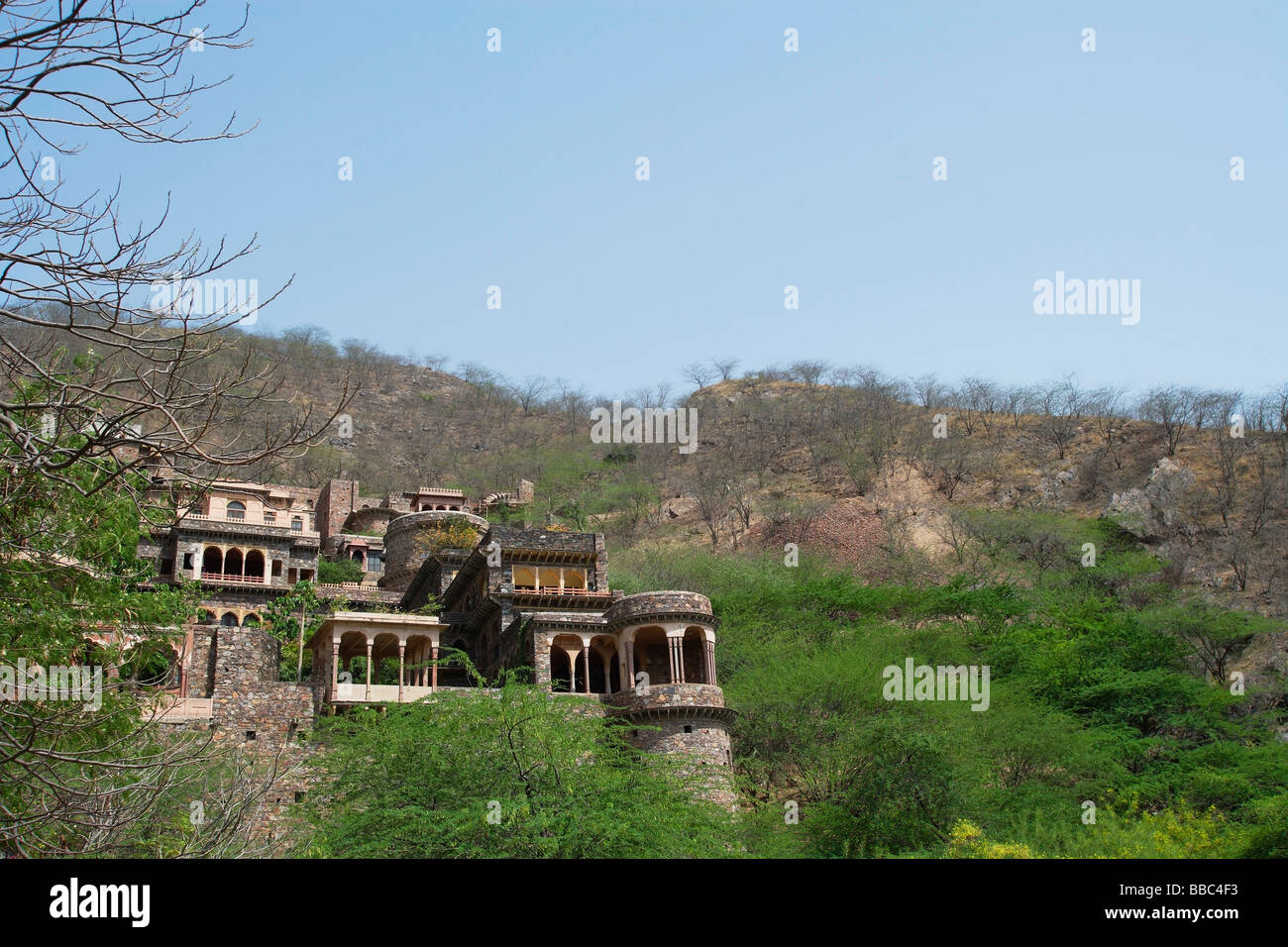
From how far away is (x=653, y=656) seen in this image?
38062 millimetres

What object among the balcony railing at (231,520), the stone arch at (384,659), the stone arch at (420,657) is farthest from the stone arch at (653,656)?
the balcony railing at (231,520)

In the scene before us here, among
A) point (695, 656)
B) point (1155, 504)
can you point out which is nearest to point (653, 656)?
point (695, 656)

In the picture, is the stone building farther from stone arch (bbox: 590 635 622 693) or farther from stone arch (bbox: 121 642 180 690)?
stone arch (bbox: 121 642 180 690)

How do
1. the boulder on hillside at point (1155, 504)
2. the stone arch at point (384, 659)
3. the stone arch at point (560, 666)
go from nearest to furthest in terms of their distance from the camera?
the stone arch at point (384, 659) → the stone arch at point (560, 666) → the boulder on hillside at point (1155, 504)

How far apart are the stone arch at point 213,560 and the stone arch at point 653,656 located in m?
22.3

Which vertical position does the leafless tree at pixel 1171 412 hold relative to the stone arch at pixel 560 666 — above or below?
above

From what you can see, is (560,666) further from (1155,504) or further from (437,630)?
(1155,504)

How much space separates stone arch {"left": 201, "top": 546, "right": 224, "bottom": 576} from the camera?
50.6 metres

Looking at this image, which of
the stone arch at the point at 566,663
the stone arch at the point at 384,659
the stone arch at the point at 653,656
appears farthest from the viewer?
the stone arch at the point at 384,659

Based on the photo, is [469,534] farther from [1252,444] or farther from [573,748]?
[1252,444]

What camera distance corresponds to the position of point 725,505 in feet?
235

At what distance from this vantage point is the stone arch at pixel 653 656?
3681 centimetres

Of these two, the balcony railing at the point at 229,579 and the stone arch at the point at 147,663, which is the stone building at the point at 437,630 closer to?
the balcony railing at the point at 229,579
